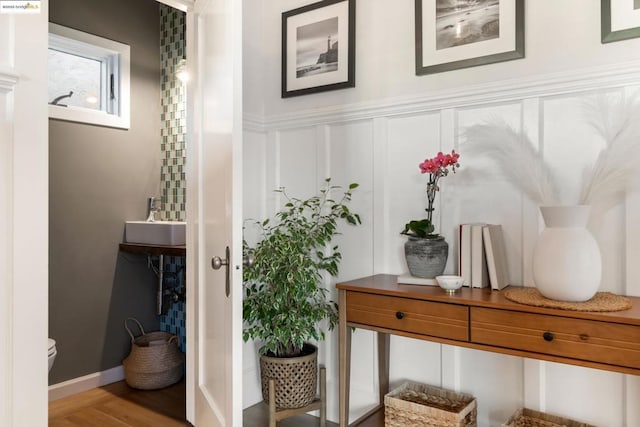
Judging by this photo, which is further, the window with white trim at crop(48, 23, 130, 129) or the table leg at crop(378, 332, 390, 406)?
the window with white trim at crop(48, 23, 130, 129)

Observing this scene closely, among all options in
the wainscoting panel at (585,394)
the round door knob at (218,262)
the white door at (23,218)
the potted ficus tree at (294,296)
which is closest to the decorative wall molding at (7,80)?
the white door at (23,218)

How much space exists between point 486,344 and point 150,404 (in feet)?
6.53

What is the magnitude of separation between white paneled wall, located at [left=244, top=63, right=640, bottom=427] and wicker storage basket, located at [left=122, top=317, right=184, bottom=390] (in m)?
0.69

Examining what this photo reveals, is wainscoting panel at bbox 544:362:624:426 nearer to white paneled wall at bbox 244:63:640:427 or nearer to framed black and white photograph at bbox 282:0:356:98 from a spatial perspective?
white paneled wall at bbox 244:63:640:427

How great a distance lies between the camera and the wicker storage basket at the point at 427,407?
182 centimetres

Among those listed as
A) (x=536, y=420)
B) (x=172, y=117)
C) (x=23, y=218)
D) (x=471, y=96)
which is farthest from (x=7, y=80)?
(x=536, y=420)

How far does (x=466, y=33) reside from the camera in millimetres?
2029

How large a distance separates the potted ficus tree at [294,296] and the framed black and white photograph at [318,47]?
22.1 inches

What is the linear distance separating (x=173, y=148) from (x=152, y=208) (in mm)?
439

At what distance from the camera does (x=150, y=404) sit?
2691 millimetres

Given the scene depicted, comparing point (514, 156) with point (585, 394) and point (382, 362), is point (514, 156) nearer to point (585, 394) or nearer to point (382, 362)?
point (585, 394)

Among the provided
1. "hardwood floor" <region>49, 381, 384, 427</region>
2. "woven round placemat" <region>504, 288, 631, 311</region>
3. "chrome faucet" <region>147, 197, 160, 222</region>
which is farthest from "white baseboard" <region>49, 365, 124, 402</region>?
"woven round placemat" <region>504, 288, 631, 311</region>

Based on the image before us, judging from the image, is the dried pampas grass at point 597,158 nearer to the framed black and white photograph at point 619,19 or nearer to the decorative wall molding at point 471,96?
the decorative wall molding at point 471,96

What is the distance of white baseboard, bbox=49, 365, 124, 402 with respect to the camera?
9.09 ft
